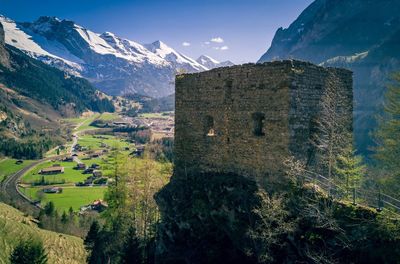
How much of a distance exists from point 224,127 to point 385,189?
51.4ft

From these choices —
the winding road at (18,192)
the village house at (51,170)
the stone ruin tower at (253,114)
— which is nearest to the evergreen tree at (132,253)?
the stone ruin tower at (253,114)

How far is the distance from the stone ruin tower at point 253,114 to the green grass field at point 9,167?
14098 cm

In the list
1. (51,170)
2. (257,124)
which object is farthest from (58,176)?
(257,124)

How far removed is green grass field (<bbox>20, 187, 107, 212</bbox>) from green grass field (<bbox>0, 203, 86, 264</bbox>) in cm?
2389

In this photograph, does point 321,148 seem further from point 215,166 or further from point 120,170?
point 120,170

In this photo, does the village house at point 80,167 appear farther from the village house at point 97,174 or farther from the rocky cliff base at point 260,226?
the rocky cliff base at point 260,226

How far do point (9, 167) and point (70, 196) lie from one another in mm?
57317

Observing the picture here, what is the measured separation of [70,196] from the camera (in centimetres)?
12094

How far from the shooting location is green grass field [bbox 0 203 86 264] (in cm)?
6975

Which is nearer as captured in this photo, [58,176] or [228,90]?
[228,90]

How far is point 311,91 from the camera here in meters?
18.8

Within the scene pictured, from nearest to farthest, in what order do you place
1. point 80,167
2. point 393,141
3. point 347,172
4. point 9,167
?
point 347,172 < point 393,141 < point 80,167 < point 9,167

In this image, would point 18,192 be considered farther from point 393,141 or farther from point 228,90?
point 393,141

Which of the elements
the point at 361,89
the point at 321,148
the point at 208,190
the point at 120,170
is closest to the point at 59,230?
the point at 120,170
